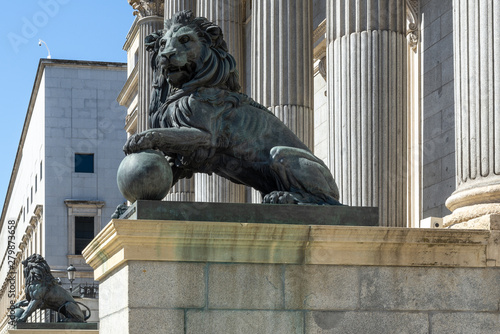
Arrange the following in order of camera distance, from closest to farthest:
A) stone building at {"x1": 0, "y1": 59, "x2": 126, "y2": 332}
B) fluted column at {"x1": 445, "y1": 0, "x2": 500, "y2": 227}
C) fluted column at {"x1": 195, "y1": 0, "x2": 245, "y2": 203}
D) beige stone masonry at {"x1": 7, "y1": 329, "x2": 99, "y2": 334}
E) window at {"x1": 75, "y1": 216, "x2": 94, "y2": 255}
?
fluted column at {"x1": 445, "y1": 0, "x2": 500, "y2": 227} < fluted column at {"x1": 195, "y1": 0, "x2": 245, "y2": 203} < beige stone masonry at {"x1": 7, "y1": 329, "x2": 99, "y2": 334} < stone building at {"x1": 0, "y1": 59, "x2": 126, "y2": 332} < window at {"x1": 75, "y1": 216, "x2": 94, "y2": 255}

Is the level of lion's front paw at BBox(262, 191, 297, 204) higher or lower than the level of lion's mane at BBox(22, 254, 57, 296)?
higher

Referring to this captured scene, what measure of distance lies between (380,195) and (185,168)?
7.83 metres

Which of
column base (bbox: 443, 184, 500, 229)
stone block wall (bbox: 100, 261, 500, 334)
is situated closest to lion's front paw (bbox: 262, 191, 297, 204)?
stone block wall (bbox: 100, 261, 500, 334)

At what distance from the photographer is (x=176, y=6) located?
2923 cm

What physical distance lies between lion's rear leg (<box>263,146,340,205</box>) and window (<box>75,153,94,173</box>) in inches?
2788

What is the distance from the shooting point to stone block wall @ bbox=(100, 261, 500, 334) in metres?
9.09

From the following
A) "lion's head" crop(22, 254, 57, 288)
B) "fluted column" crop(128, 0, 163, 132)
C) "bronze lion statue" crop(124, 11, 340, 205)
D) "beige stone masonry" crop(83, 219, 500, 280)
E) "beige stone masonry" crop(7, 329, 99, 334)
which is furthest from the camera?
"fluted column" crop(128, 0, 163, 132)

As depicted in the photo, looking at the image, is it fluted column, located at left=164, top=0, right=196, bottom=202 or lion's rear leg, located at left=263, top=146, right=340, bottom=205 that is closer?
lion's rear leg, located at left=263, top=146, right=340, bottom=205

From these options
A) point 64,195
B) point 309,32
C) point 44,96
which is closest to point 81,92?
point 44,96

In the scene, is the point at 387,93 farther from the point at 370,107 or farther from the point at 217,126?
the point at 217,126

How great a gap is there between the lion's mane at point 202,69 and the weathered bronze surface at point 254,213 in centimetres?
151

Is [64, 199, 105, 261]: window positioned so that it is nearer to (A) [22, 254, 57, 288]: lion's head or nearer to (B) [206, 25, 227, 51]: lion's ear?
(A) [22, 254, 57, 288]: lion's head

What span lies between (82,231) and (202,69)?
69.1 meters

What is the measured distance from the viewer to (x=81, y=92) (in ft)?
269
